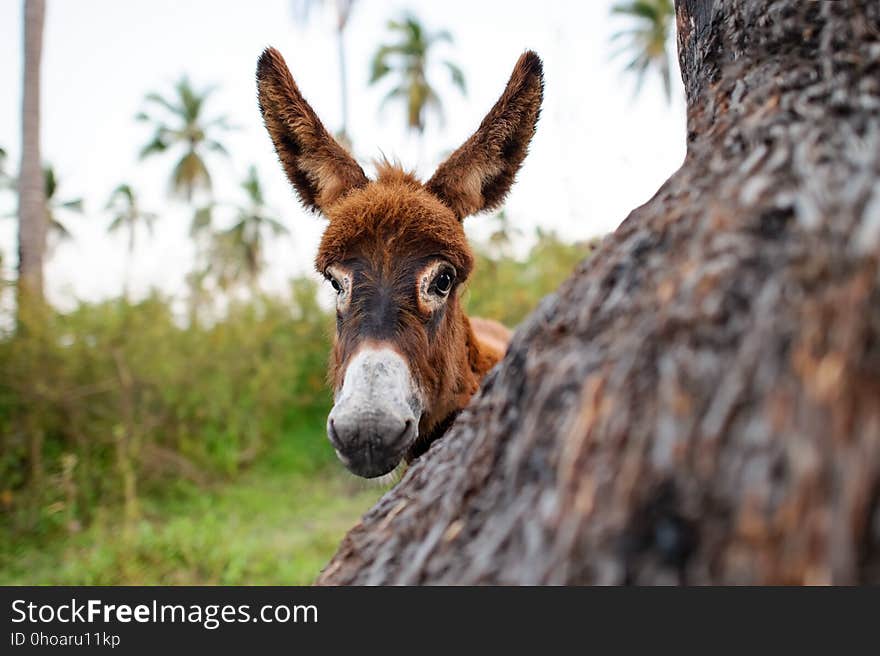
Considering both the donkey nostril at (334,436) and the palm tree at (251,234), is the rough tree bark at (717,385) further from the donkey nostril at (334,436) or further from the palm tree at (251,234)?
the palm tree at (251,234)

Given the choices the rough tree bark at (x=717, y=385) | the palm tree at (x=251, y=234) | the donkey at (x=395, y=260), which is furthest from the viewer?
the palm tree at (x=251, y=234)

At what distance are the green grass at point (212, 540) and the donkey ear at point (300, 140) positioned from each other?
13.7ft

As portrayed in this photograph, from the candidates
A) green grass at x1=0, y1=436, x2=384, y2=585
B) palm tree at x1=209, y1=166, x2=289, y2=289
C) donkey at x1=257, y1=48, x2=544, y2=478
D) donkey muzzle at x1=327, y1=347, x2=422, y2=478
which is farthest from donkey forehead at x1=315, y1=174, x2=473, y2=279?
palm tree at x1=209, y1=166, x2=289, y2=289

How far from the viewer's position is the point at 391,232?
2.96 m

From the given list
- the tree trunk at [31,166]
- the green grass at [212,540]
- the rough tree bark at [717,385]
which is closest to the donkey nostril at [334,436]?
the rough tree bark at [717,385]

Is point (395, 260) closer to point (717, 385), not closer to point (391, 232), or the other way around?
point (391, 232)

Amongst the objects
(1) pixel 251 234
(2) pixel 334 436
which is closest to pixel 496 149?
(2) pixel 334 436

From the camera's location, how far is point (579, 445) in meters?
1.19

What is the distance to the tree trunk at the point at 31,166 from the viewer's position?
13031 mm

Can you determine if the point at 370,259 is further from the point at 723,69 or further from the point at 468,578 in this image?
the point at 468,578

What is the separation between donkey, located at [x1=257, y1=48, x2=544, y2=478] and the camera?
2439 millimetres
